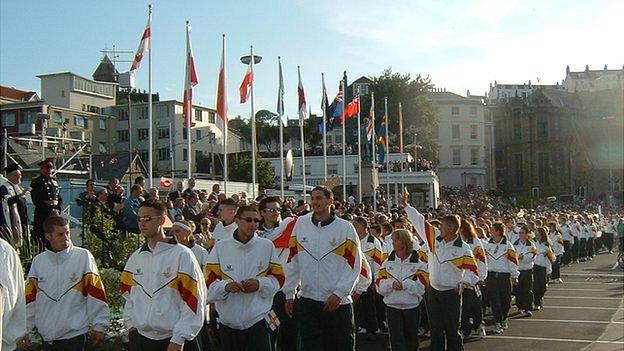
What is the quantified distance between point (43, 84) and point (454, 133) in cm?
4902

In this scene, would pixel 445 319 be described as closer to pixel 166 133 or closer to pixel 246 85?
pixel 246 85

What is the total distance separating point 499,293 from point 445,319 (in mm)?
4217

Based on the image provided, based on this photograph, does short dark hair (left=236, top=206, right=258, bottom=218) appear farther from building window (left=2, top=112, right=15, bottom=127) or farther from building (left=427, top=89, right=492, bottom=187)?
building (left=427, top=89, right=492, bottom=187)

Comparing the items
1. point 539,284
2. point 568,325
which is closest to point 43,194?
point 568,325

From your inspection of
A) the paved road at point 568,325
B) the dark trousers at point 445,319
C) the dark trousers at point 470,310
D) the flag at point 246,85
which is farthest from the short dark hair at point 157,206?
the flag at point 246,85

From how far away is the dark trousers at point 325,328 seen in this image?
8.03 metres

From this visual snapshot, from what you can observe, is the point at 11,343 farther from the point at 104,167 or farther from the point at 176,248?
the point at 104,167

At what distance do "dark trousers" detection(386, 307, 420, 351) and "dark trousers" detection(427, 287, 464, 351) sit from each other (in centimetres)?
60

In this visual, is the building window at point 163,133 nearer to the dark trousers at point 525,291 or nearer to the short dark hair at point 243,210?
the dark trousers at point 525,291

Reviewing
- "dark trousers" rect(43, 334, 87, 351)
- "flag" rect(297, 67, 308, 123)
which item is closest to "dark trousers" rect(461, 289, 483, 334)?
"dark trousers" rect(43, 334, 87, 351)

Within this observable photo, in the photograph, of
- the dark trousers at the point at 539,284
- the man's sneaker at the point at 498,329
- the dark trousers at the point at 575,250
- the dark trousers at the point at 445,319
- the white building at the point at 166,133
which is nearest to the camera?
the dark trousers at the point at 445,319

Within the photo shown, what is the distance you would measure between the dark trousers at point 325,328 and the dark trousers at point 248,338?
2.90 ft

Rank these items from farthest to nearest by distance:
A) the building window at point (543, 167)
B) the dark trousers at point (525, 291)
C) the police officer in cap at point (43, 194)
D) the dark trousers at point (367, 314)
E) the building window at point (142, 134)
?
1. the building window at point (543, 167)
2. the building window at point (142, 134)
3. the dark trousers at point (525, 291)
4. the dark trousers at point (367, 314)
5. the police officer in cap at point (43, 194)

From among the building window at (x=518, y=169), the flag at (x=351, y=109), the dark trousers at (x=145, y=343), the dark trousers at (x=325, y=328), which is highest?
the flag at (x=351, y=109)
